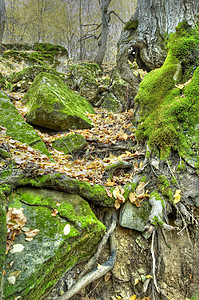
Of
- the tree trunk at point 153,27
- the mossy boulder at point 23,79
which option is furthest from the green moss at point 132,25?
the mossy boulder at point 23,79

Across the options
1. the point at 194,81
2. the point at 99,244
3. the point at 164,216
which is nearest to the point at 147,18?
the point at 194,81

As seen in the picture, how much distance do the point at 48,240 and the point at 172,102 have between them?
3.29 meters

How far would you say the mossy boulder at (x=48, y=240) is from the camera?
68.7 inches

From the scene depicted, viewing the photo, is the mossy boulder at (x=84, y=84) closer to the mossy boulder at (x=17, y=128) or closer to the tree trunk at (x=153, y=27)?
the tree trunk at (x=153, y=27)

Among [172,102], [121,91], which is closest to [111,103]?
[121,91]

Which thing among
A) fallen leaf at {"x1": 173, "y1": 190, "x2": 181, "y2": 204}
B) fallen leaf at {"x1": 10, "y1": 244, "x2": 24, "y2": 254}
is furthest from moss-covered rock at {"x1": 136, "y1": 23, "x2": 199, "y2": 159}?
fallen leaf at {"x1": 10, "y1": 244, "x2": 24, "y2": 254}

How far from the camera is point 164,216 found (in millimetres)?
2791

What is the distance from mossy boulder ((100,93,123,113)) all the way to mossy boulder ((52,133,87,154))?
3258 millimetres

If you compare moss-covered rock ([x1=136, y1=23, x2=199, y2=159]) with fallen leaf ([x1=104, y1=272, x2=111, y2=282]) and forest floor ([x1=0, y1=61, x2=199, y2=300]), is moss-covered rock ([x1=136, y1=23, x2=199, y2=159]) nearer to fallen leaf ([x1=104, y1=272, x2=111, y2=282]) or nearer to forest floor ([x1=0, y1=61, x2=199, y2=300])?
forest floor ([x1=0, y1=61, x2=199, y2=300])

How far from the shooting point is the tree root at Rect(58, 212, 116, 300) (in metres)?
2.07

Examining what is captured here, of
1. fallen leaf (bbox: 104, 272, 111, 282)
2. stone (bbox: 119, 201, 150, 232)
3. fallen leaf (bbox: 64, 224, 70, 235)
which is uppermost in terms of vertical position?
fallen leaf (bbox: 64, 224, 70, 235)

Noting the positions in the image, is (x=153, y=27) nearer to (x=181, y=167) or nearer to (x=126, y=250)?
(x=181, y=167)

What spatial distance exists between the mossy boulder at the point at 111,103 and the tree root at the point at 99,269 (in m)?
5.29

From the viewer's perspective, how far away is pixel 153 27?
4785 millimetres
